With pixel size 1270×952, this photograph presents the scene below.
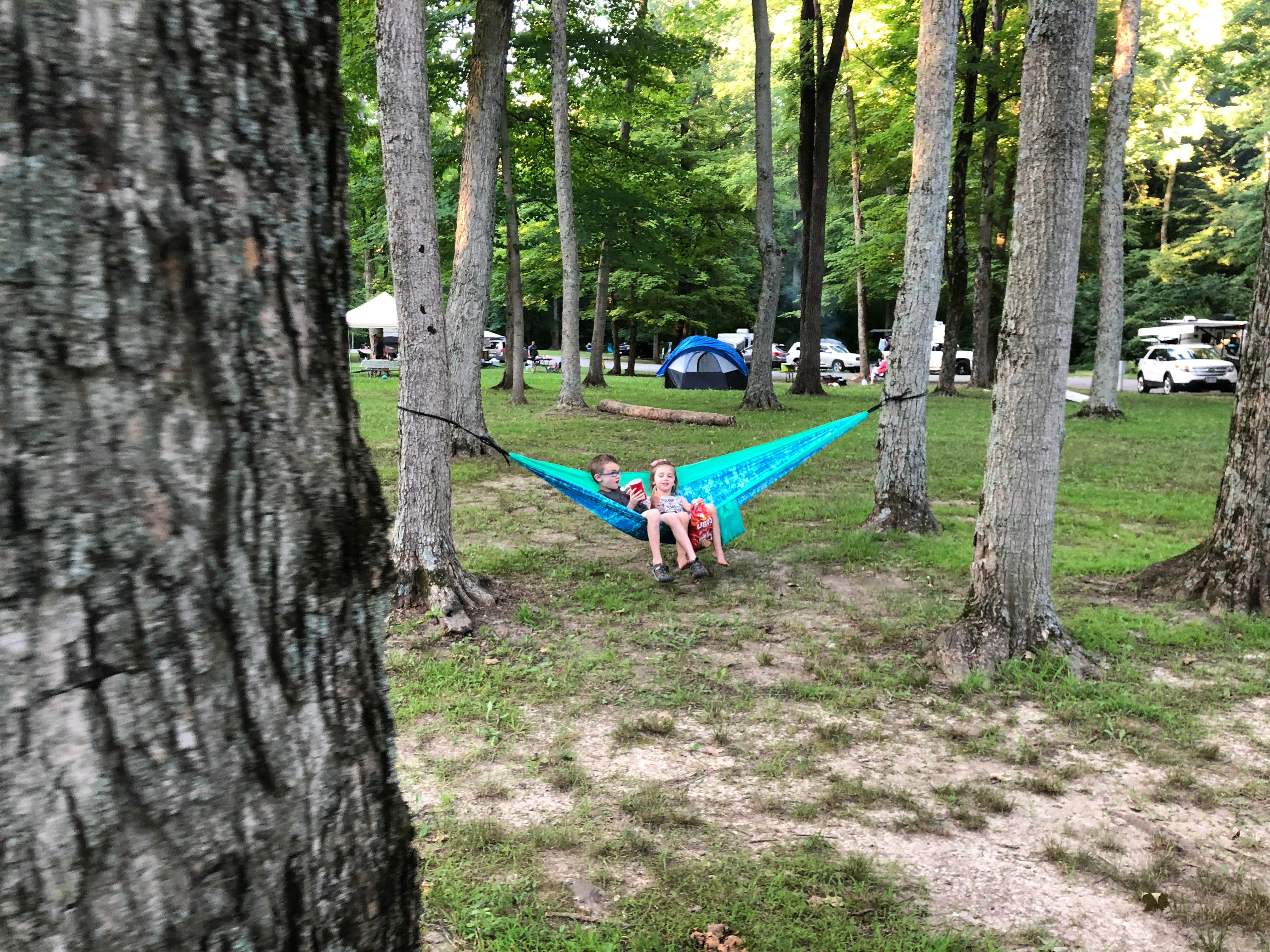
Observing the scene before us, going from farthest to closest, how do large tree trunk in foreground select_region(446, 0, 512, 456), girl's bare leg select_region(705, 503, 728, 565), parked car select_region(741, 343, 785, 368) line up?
parked car select_region(741, 343, 785, 368), large tree trunk in foreground select_region(446, 0, 512, 456), girl's bare leg select_region(705, 503, 728, 565)

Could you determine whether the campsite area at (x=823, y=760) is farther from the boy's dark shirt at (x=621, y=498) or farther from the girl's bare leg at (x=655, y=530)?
the boy's dark shirt at (x=621, y=498)

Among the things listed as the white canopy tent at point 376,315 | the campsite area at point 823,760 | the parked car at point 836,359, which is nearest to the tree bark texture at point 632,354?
the parked car at point 836,359

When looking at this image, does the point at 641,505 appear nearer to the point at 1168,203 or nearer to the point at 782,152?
the point at 782,152

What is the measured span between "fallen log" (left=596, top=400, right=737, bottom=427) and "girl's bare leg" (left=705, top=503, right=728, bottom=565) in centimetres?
647

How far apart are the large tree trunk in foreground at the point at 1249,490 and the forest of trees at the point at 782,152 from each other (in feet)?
23.8

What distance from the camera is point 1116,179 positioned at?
458 inches

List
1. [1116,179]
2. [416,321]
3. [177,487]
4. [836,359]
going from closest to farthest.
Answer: [177,487], [416,321], [1116,179], [836,359]

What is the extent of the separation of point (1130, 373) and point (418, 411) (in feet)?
93.3

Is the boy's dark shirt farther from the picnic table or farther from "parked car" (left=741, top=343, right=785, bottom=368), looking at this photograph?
"parked car" (left=741, top=343, right=785, bottom=368)

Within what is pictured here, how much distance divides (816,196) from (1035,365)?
38.9 ft

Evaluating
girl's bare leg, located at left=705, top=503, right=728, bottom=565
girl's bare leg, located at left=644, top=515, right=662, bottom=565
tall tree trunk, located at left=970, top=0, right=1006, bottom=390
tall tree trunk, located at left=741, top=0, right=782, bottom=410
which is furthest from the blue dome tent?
girl's bare leg, located at left=644, top=515, right=662, bottom=565

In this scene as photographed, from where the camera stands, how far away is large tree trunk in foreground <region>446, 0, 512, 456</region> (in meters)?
6.87

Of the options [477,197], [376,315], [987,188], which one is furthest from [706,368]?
[477,197]

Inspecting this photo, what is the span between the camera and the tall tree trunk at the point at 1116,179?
11.4 meters
